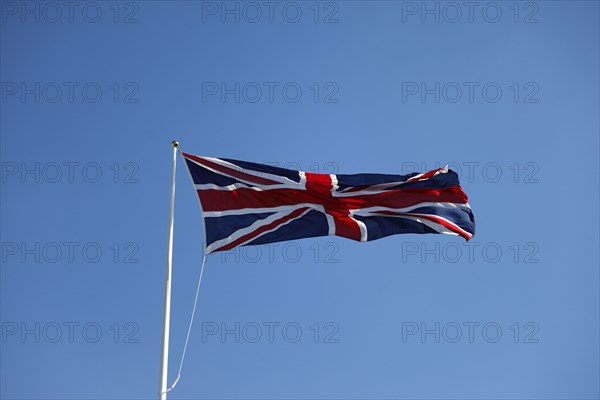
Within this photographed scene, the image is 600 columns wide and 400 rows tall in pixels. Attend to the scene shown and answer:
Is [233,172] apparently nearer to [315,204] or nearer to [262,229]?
[262,229]

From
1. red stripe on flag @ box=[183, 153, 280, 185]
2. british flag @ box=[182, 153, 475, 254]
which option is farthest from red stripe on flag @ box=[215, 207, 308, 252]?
red stripe on flag @ box=[183, 153, 280, 185]

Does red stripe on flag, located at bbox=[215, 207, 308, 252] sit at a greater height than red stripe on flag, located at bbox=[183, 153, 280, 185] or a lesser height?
lesser

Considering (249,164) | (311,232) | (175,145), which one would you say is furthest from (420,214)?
(175,145)

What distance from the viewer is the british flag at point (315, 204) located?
21.5 m

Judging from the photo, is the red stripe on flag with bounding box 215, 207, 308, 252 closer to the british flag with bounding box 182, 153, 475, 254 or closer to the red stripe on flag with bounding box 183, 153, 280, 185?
the british flag with bounding box 182, 153, 475, 254

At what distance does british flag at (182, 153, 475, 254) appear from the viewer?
21.5 meters

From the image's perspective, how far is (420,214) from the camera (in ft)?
74.4

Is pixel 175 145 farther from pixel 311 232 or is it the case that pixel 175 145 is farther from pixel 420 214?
pixel 420 214

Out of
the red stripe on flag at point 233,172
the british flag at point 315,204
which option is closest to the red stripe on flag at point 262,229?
the british flag at point 315,204

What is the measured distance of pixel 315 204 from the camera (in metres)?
22.4

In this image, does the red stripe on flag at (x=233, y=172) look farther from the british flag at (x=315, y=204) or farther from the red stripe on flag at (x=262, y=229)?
the red stripe on flag at (x=262, y=229)

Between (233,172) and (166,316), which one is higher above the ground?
(233,172)

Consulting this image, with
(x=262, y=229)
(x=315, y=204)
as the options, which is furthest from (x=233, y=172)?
(x=315, y=204)

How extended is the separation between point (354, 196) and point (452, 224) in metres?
2.40
